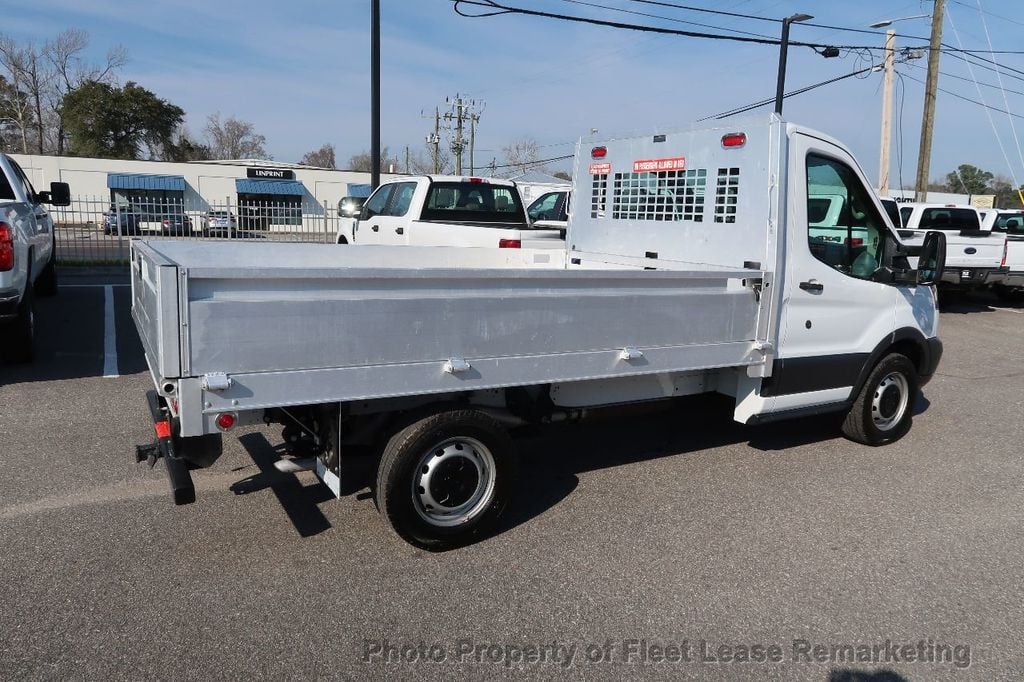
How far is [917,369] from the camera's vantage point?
20.7 feet

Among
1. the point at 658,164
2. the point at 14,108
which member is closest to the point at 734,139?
the point at 658,164

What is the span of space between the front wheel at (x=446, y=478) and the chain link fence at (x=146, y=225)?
41.4 feet

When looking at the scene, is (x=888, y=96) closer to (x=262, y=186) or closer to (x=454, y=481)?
(x=454, y=481)

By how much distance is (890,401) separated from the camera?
617cm

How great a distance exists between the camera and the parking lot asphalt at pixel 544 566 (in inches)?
126

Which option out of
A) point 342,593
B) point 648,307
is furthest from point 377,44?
point 342,593

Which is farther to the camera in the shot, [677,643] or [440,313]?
[440,313]

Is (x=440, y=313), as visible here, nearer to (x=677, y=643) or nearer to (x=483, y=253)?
(x=677, y=643)

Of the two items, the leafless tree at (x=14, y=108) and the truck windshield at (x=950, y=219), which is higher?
the leafless tree at (x=14, y=108)

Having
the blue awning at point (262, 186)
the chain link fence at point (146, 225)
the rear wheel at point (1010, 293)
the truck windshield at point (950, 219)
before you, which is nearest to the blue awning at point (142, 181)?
the blue awning at point (262, 186)

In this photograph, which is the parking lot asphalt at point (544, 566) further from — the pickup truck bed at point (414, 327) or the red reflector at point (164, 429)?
the pickup truck bed at point (414, 327)

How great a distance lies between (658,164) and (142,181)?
4602 centimetres

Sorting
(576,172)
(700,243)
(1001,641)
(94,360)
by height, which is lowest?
(1001,641)

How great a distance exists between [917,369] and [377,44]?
457 inches
